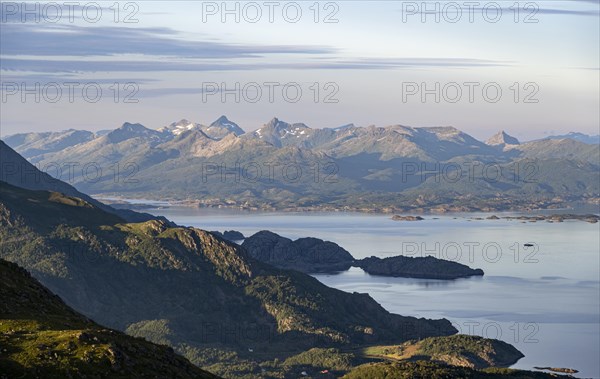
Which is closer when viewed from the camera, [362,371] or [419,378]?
[419,378]

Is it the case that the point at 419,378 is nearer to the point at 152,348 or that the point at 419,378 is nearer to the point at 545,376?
the point at 545,376

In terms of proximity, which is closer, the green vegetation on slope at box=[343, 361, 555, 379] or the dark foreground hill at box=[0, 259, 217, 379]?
the dark foreground hill at box=[0, 259, 217, 379]

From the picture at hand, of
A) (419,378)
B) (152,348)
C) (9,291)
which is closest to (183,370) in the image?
(152,348)

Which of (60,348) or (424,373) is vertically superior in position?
(60,348)

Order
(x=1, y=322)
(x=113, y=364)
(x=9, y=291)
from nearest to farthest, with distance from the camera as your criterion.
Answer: (x=113, y=364) < (x=1, y=322) < (x=9, y=291)

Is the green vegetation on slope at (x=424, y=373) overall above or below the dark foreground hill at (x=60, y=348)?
below

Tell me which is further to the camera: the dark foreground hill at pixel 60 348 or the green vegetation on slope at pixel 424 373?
the green vegetation on slope at pixel 424 373

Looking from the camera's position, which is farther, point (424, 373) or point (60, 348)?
point (424, 373)

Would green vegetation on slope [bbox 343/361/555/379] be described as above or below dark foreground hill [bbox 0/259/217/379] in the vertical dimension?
below
